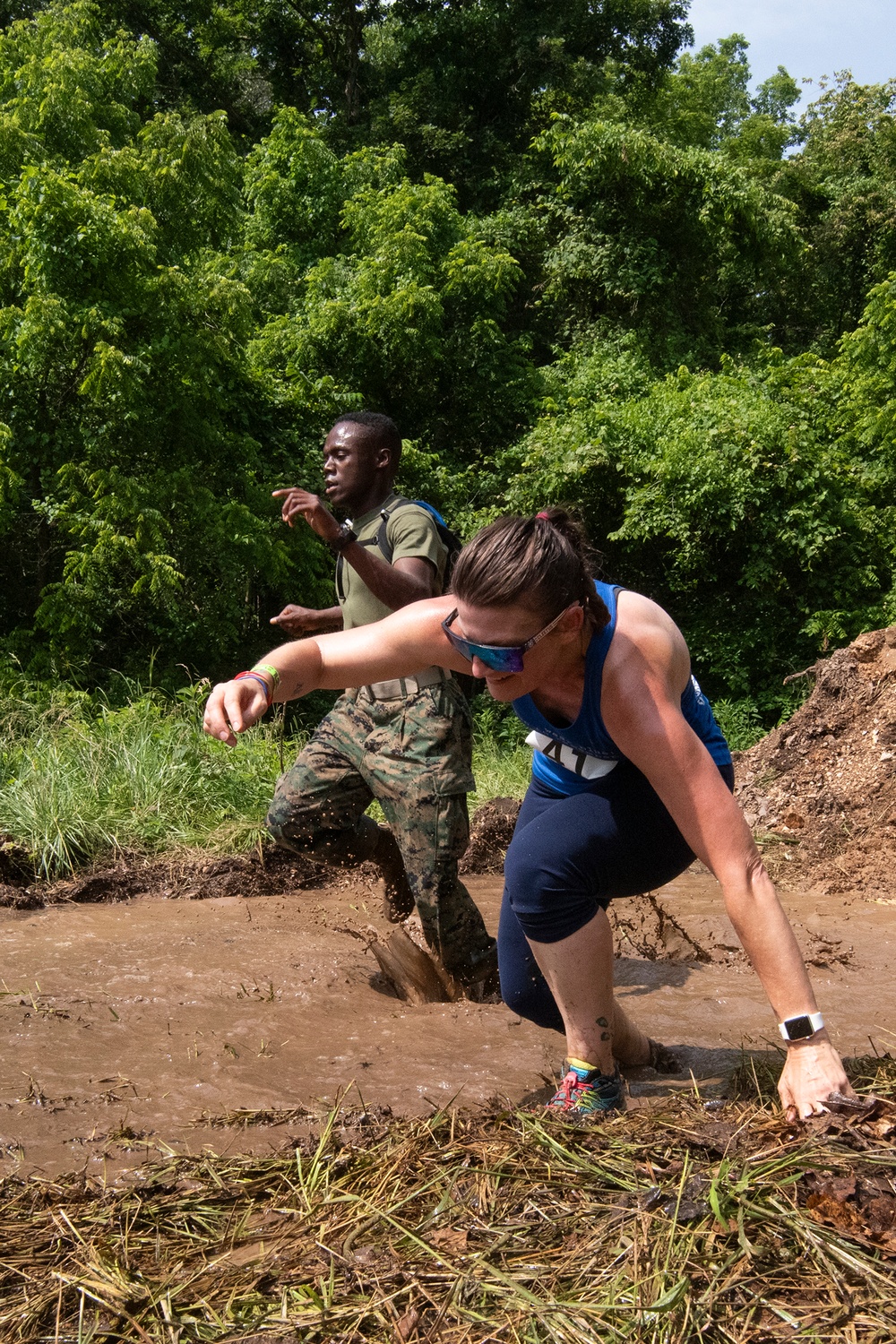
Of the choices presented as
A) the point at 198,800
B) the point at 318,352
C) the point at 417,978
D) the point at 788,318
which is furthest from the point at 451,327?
the point at 417,978

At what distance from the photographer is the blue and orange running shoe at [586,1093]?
8.39 feet

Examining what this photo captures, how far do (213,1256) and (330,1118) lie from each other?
491 millimetres

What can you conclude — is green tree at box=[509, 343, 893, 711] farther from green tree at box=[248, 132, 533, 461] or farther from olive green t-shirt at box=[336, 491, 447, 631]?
olive green t-shirt at box=[336, 491, 447, 631]

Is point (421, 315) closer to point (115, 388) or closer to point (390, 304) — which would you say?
point (390, 304)

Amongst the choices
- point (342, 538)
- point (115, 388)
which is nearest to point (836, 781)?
point (342, 538)

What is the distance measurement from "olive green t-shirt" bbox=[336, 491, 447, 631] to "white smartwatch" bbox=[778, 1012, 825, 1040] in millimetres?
2108

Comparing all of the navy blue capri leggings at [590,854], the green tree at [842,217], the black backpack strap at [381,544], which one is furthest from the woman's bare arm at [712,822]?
the green tree at [842,217]

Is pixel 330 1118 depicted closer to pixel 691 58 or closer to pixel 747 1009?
pixel 747 1009

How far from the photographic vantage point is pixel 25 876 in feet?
18.3

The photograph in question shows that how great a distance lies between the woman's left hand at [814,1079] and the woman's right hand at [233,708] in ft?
4.06

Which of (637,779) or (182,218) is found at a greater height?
(182,218)

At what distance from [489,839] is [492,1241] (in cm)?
462

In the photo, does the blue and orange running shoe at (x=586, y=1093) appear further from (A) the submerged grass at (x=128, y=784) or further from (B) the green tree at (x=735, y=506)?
(B) the green tree at (x=735, y=506)

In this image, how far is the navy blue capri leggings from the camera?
8.35 feet
